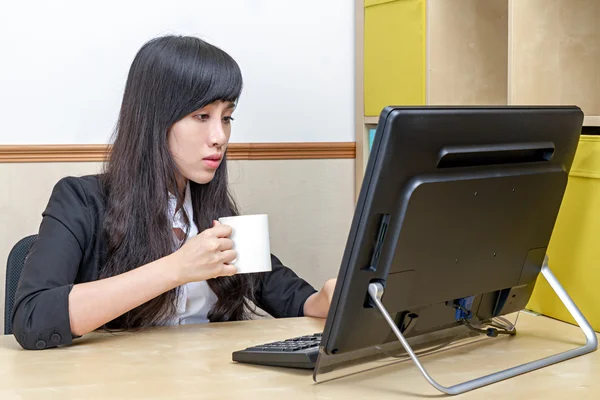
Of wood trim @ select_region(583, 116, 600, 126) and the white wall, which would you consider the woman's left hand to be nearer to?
wood trim @ select_region(583, 116, 600, 126)

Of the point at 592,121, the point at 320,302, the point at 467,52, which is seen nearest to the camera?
the point at 592,121

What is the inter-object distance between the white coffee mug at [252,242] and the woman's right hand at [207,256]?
0.01 metres

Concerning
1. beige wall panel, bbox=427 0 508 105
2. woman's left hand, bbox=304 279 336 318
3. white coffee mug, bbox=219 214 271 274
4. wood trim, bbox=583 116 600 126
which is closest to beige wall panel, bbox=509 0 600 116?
wood trim, bbox=583 116 600 126

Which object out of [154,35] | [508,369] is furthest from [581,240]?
[154,35]

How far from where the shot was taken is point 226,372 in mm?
1177

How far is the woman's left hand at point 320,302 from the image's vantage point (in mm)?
1612

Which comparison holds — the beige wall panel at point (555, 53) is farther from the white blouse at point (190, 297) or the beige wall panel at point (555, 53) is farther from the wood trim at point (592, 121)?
the white blouse at point (190, 297)

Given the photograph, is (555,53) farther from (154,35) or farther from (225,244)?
(154,35)

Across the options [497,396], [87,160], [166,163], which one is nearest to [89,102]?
[87,160]

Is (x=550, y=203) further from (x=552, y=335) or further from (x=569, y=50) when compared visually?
(x=569, y=50)

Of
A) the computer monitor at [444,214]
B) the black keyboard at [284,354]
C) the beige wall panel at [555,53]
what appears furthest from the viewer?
the beige wall panel at [555,53]

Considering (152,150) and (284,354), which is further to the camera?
(152,150)

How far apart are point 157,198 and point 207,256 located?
14.1 inches

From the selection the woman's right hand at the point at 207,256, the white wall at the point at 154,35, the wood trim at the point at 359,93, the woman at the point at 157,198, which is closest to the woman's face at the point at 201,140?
the woman at the point at 157,198
